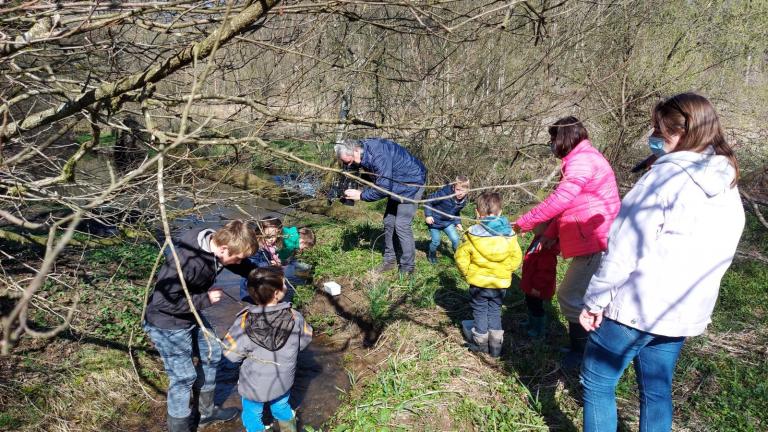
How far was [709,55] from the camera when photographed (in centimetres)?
838

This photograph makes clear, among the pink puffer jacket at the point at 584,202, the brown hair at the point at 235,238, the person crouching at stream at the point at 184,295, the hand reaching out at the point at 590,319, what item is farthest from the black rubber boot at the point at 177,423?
the pink puffer jacket at the point at 584,202

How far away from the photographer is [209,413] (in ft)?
12.2

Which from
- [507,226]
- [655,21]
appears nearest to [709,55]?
[655,21]

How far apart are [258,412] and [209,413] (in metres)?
0.61

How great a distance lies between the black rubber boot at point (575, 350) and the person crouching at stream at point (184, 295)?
7.73ft

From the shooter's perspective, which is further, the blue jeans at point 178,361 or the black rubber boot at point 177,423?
the black rubber boot at point 177,423

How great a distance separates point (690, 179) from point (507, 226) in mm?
1772

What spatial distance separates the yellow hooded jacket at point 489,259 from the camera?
3.70m

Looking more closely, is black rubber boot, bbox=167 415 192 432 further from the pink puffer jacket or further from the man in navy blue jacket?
the pink puffer jacket

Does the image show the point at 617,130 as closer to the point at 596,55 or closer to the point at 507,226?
the point at 596,55

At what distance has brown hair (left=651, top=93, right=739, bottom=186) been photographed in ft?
6.81

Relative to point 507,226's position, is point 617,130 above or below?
below

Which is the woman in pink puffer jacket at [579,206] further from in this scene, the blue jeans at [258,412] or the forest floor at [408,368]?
the blue jeans at [258,412]

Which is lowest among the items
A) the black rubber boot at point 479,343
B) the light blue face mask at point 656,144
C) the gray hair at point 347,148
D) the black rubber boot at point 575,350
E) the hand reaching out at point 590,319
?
the black rubber boot at point 479,343
